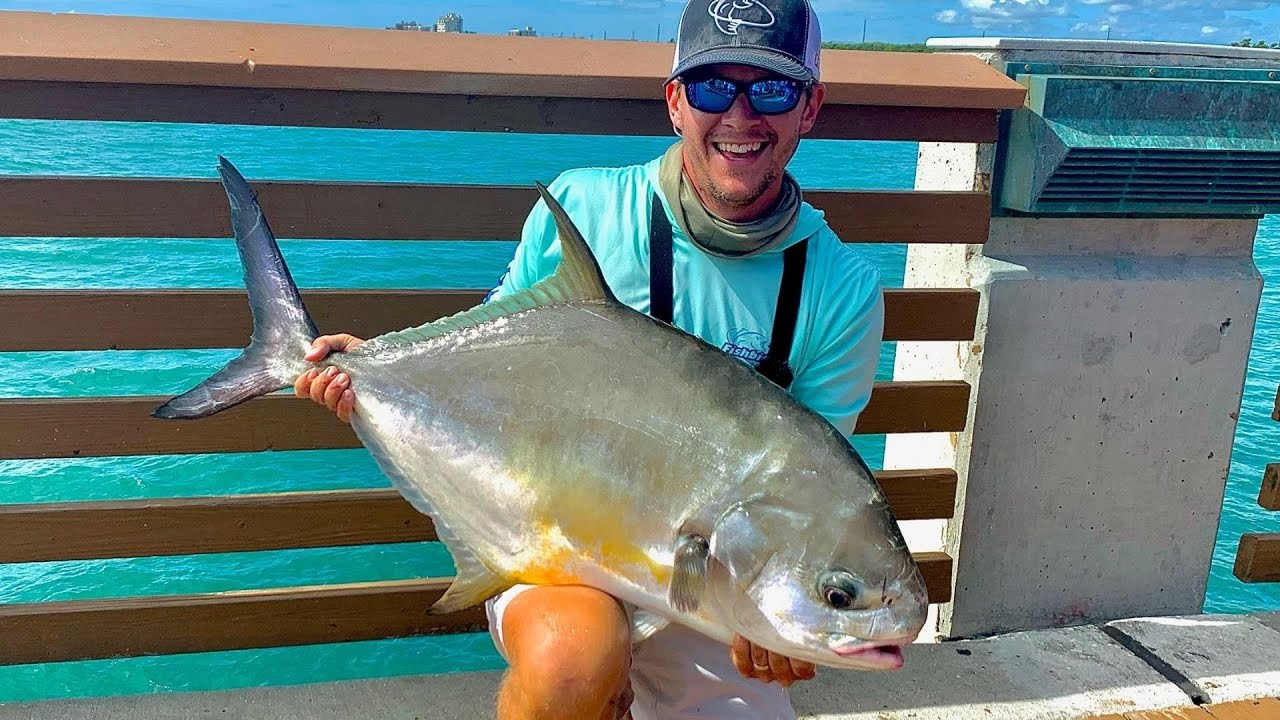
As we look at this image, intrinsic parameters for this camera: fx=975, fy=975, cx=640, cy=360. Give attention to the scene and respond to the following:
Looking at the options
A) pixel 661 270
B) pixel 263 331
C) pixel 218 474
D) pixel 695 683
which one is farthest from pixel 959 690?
pixel 218 474

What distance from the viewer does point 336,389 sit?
1.73 metres

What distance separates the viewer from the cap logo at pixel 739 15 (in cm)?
173

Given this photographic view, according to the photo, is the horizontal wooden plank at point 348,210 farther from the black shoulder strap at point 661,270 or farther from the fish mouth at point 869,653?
the fish mouth at point 869,653

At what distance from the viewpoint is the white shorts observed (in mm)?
1904

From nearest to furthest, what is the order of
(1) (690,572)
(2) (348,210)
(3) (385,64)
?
(1) (690,572) → (3) (385,64) → (2) (348,210)

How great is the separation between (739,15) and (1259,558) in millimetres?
2510

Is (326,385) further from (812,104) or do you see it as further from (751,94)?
(812,104)

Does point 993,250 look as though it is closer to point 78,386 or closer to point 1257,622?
point 1257,622

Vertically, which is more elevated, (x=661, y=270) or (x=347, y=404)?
(x=661, y=270)

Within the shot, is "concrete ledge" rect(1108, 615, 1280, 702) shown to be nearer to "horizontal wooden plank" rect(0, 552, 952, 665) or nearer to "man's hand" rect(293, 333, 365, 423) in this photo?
"horizontal wooden plank" rect(0, 552, 952, 665)

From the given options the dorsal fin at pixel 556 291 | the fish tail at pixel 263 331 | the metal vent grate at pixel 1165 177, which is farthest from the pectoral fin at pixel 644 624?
the metal vent grate at pixel 1165 177

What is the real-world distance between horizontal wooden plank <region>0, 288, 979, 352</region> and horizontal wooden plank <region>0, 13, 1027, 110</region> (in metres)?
0.48

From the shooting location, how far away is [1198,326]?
108 inches

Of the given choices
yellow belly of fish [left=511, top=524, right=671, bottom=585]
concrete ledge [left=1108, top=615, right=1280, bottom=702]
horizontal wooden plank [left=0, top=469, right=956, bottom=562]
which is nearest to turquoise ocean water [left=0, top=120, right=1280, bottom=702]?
horizontal wooden plank [left=0, top=469, right=956, bottom=562]
